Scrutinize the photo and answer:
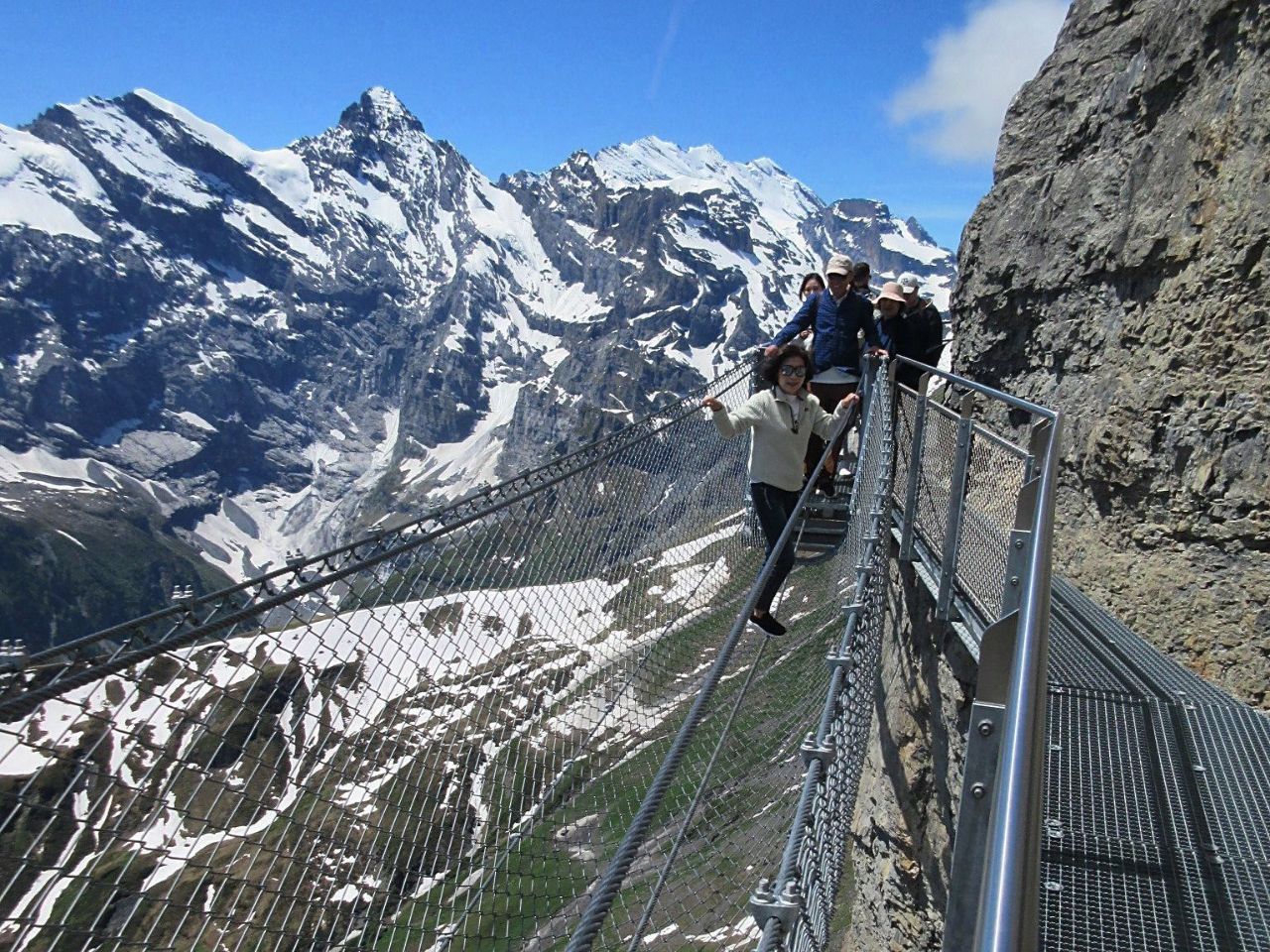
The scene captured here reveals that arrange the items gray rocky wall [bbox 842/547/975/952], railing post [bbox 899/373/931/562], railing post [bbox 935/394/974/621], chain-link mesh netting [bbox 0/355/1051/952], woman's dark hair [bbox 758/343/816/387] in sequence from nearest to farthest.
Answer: chain-link mesh netting [bbox 0/355/1051/952], railing post [bbox 935/394/974/621], gray rocky wall [bbox 842/547/975/952], railing post [bbox 899/373/931/562], woman's dark hair [bbox 758/343/816/387]

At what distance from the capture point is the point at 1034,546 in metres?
1.96

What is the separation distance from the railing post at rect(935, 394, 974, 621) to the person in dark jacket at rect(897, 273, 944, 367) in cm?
377

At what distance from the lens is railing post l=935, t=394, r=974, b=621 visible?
442cm

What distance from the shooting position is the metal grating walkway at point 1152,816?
7.64 ft

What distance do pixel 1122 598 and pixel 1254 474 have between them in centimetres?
103

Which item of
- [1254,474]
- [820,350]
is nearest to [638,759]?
[820,350]

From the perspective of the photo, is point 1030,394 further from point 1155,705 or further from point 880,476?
point 1155,705

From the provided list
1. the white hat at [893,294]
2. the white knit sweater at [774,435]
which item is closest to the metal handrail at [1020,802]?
the white knit sweater at [774,435]

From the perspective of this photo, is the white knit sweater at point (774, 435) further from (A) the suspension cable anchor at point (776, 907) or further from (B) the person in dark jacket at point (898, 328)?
(A) the suspension cable anchor at point (776, 907)

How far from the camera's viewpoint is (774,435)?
243 inches

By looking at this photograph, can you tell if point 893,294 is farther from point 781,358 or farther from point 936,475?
point 936,475

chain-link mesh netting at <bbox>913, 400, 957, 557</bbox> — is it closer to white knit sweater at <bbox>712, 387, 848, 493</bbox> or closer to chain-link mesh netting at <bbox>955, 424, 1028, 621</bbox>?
chain-link mesh netting at <bbox>955, 424, 1028, 621</bbox>

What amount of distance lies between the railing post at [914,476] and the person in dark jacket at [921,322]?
78.1 inches

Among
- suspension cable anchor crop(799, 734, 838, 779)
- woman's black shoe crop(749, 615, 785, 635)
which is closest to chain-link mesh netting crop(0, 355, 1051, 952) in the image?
suspension cable anchor crop(799, 734, 838, 779)
